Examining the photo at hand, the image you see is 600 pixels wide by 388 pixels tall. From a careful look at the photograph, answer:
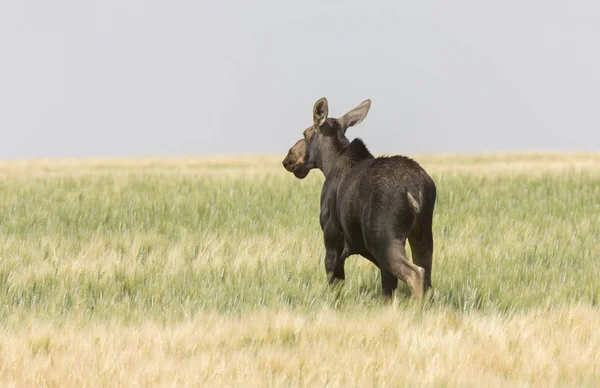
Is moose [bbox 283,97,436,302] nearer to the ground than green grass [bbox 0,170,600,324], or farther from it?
farther from it

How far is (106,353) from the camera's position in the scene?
4.55 meters

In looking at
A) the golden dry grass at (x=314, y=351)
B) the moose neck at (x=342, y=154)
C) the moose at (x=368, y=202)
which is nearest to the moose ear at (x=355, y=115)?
the moose at (x=368, y=202)

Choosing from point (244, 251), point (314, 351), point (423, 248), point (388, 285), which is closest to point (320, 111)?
point (423, 248)

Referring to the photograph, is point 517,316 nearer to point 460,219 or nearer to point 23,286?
point 23,286

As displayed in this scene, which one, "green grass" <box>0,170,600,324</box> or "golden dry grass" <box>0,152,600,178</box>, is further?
"golden dry grass" <box>0,152,600,178</box>

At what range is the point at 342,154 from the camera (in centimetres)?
661

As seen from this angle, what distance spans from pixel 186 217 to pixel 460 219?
3967 millimetres

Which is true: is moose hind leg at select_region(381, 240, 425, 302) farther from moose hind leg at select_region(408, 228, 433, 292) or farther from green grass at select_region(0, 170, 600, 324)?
moose hind leg at select_region(408, 228, 433, 292)

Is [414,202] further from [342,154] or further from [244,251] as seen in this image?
[244,251]

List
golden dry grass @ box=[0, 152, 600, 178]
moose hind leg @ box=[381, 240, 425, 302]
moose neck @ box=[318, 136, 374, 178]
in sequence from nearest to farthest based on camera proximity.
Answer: moose hind leg @ box=[381, 240, 425, 302], moose neck @ box=[318, 136, 374, 178], golden dry grass @ box=[0, 152, 600, 178]

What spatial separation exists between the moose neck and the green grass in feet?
3.27

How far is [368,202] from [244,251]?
2.67m

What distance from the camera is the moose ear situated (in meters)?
6.55

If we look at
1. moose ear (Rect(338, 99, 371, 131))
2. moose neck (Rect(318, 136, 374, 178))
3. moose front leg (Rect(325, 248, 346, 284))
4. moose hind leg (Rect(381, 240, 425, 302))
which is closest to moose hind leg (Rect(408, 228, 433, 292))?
moose hind leg (Rect(381, 240, 425, 302))
